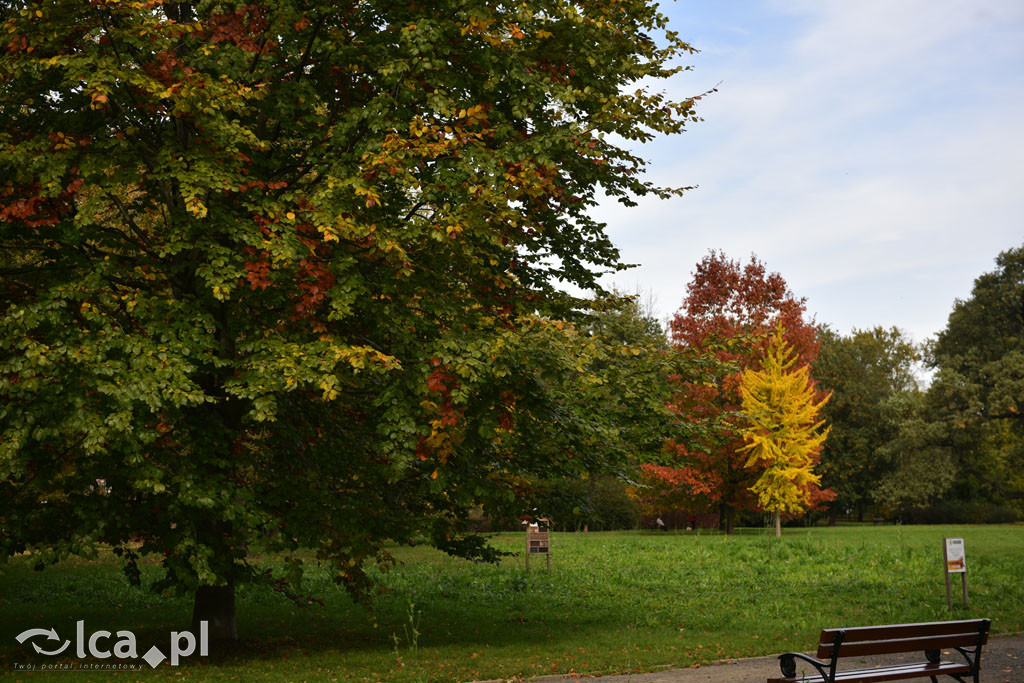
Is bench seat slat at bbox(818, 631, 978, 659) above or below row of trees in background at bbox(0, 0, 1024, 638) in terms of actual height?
below

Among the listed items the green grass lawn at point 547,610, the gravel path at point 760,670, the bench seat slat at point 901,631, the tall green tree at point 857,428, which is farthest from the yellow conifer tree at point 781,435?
the bench seat slat at point 901,631

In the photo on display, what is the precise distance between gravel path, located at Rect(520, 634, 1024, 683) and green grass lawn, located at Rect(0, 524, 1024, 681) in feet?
1.16

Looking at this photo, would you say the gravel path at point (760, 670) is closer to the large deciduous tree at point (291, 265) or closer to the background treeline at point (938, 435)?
the large deciduous tree at point (291, 265)

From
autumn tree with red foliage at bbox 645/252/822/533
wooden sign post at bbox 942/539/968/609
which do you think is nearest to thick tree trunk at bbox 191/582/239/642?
wooden sign post at bbox 942/539/968/609

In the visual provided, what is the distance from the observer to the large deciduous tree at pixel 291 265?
8.34m

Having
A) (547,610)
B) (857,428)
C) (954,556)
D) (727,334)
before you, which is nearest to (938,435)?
(857,428)

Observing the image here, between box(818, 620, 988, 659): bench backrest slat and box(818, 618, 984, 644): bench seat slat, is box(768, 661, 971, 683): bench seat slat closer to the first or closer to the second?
box(818, 620, 988, 659): bench backrest slat

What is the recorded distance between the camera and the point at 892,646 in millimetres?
6766

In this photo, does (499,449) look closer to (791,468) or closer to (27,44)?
(27,44)

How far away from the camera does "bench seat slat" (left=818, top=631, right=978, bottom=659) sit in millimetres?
6535

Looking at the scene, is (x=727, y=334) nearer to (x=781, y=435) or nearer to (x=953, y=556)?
(x=781, y=435)

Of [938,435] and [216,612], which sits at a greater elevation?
[938,435]

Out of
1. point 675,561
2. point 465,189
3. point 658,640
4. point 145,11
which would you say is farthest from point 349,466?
point 675,561

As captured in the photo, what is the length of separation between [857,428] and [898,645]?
1814 inches
